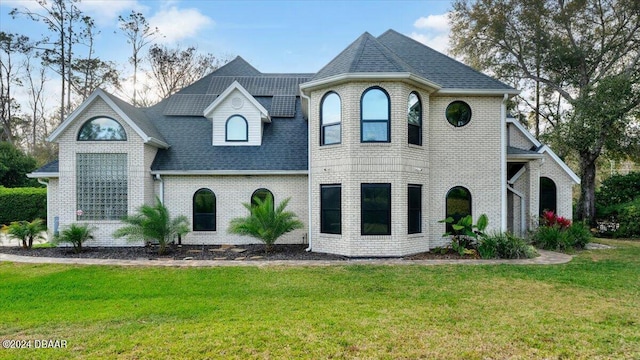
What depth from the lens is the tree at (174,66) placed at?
32.1m

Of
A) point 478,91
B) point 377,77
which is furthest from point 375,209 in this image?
point 478,91

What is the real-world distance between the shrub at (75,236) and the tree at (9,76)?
26954mm

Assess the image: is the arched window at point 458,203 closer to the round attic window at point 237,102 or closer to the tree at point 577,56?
the round attic window at point 237,102

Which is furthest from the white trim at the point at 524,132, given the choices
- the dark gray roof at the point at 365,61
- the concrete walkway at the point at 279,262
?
the dark gray roof at the point at 365,61

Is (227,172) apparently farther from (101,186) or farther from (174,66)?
(174,66)

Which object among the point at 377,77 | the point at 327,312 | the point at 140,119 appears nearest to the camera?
the point at 327,312

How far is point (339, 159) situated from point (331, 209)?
171cm

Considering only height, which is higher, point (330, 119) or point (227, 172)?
point (330, 119)

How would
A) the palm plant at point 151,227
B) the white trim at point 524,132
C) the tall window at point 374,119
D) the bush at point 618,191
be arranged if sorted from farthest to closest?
the bush at point 618,191 < the white trim at point 524,132 < the palm plant at point 151,227 < the tall window at point 374,119

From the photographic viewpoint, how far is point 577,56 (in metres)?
20.5

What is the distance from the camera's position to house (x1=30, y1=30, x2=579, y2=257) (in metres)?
11.5

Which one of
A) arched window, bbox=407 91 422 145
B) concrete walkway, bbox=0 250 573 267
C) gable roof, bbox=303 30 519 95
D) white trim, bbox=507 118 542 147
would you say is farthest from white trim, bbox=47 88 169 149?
white trim, bbox=507 118 542 147

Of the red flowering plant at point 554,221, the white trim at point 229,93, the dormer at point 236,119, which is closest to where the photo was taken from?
the red flowering plant at point 554,221

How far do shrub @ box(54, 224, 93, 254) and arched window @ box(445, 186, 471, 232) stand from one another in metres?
13.0
